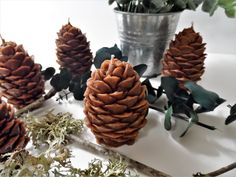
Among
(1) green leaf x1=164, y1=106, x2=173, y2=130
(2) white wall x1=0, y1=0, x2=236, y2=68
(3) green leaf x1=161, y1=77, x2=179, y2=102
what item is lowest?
(2) white wall x1=0, y1=0, x2=236, y2=68

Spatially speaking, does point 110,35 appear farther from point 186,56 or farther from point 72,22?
point 186,56

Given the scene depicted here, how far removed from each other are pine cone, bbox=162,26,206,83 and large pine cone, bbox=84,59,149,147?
0.16 m

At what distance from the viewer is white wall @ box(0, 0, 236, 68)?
732 mm

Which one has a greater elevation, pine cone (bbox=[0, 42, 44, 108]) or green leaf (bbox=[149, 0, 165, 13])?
green leaf (bbox=[149, 0, 165, 13])

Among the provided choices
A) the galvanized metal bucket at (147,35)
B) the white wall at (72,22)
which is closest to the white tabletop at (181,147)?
the galvanized metal bucket at (147,35)

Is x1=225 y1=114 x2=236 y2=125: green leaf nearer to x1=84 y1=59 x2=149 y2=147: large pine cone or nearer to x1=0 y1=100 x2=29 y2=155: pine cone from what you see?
x1=84 y1=59 x2=149 y2=147: large pine cone

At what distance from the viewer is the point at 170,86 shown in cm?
36

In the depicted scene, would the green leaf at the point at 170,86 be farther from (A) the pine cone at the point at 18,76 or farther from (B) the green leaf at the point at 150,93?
(A) the pine cone at the point at 18,76

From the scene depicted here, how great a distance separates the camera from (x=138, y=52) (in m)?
0.56

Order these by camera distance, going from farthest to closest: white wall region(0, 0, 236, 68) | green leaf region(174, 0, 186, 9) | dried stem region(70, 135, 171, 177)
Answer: white wall region(0, 0, 236, 68) → green leaf region(174, 0, 186, 9) → dried stem region(70, 135, 171, 177)

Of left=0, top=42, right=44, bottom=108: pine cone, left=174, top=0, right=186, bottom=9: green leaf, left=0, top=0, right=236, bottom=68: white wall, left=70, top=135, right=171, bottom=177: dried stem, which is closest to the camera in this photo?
left=70, top=135, right=171, bottom=177: dried stem

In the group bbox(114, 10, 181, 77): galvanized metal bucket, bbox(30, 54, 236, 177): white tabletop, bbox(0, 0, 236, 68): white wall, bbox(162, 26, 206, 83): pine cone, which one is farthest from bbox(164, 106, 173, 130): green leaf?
bbox(0, 0, 236, 68): white wall

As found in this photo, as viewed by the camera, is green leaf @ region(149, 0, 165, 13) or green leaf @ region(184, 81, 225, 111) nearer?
green leaf @ region(184, 81, 225, 111)

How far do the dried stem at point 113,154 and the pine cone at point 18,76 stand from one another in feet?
0.37
